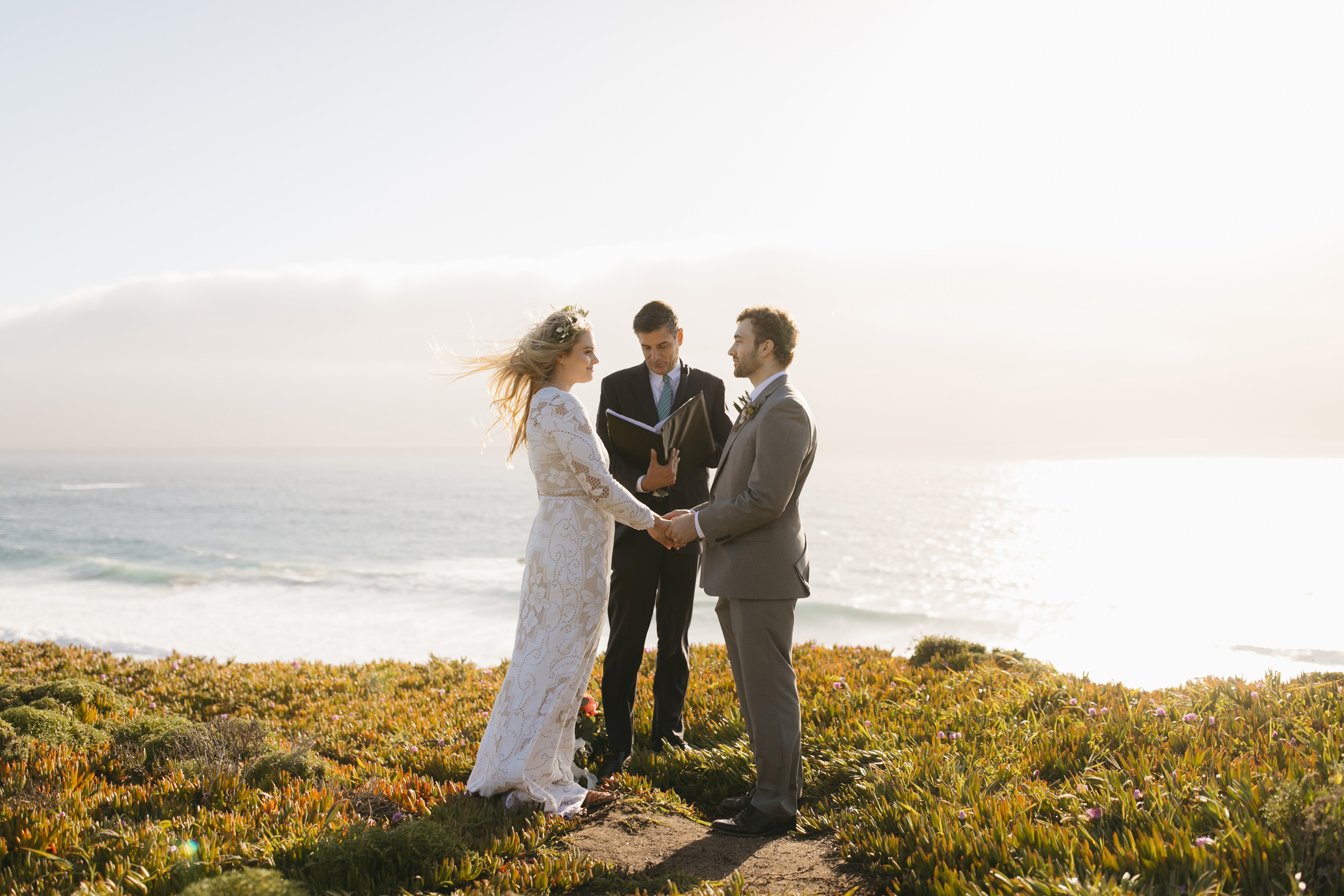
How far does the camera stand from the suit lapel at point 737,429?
14.6ft

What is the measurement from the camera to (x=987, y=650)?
859 cm

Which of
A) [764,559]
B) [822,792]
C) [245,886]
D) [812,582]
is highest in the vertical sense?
[764,559]

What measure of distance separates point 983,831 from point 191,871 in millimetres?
3606

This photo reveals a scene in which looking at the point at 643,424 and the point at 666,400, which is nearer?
the point at 643,424

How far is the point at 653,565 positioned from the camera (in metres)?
5.64

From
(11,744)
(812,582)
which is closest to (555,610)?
(11,744)

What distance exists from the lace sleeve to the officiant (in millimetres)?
774

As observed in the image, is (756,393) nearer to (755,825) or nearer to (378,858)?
(755,825)

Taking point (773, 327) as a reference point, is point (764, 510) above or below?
below

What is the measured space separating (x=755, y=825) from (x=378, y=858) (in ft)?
6.66

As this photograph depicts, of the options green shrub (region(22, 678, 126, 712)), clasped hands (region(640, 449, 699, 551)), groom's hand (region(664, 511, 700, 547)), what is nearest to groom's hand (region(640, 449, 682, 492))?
clasped hands (region(640, 449, 699, 551))

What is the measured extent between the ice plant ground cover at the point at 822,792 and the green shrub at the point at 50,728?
2 centimetres

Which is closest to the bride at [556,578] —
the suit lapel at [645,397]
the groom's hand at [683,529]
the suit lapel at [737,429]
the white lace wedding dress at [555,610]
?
the white lace wedding dress at [555,610]

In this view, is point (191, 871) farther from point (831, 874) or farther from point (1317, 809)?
point (1317, 809)
